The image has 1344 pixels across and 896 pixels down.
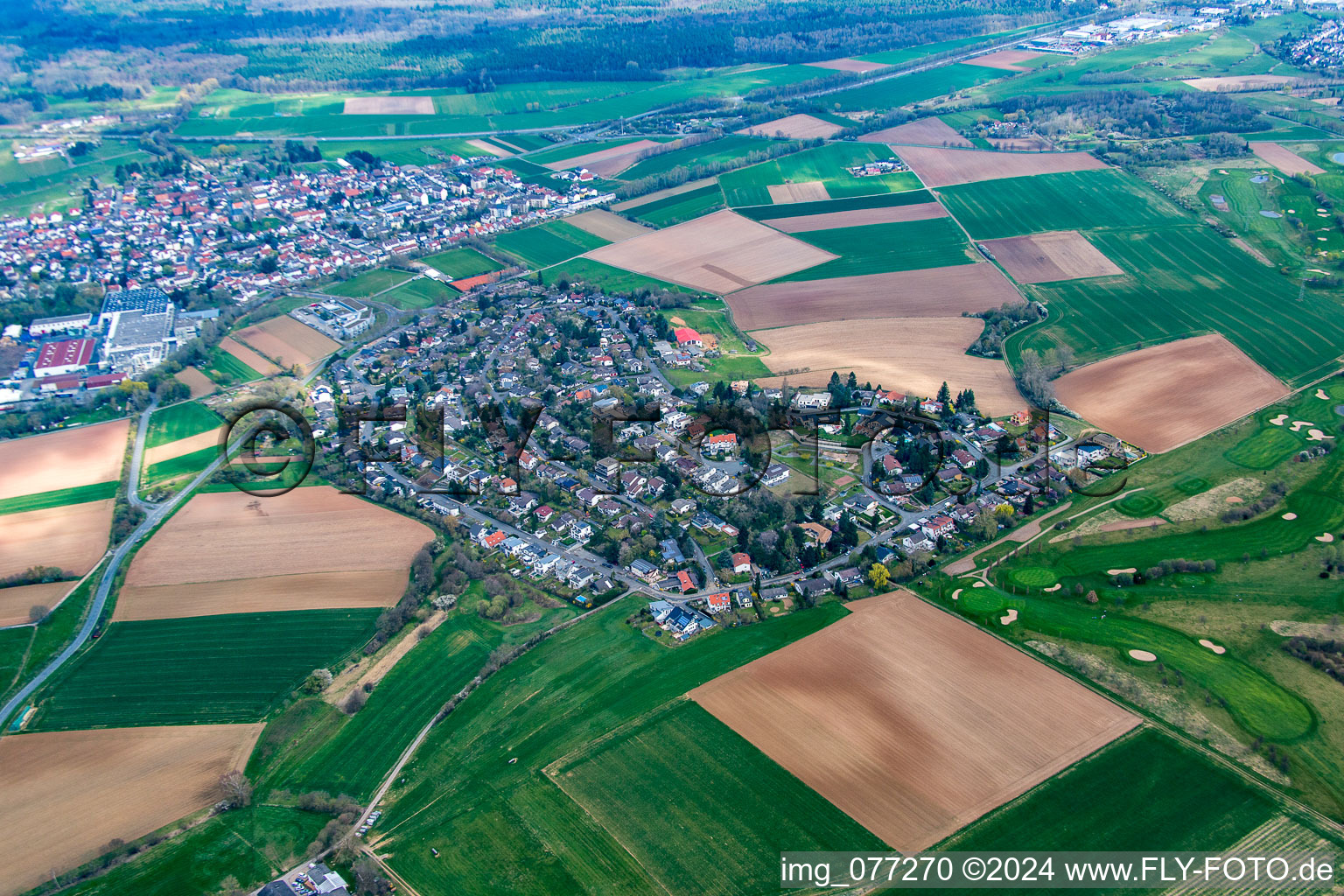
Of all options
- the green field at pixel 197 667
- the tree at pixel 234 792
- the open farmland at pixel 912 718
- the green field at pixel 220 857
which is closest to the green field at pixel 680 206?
the green field at pixel 197 667

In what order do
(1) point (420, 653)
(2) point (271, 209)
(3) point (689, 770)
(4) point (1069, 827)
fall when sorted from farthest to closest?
(2) point (271, 209) < (1) point (420, 653) < (3) point (689, 770) < (4) point (1069, 827)

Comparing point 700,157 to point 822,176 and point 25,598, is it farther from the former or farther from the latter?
point 25,598

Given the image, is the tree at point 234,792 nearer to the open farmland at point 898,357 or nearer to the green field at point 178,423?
the green field at point 178,423

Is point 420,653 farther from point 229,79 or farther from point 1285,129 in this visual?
point 229,79

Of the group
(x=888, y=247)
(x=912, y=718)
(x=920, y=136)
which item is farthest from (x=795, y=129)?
(x=912, y=718)

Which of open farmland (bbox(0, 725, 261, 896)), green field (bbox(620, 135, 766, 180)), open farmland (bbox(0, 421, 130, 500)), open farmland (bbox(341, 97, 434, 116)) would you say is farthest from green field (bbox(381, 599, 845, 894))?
open farmland (bbox(341, 97, 434, 116))

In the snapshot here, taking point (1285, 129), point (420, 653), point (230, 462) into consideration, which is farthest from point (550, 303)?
point (1285, 129)

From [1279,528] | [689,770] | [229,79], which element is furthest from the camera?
[229,79]
